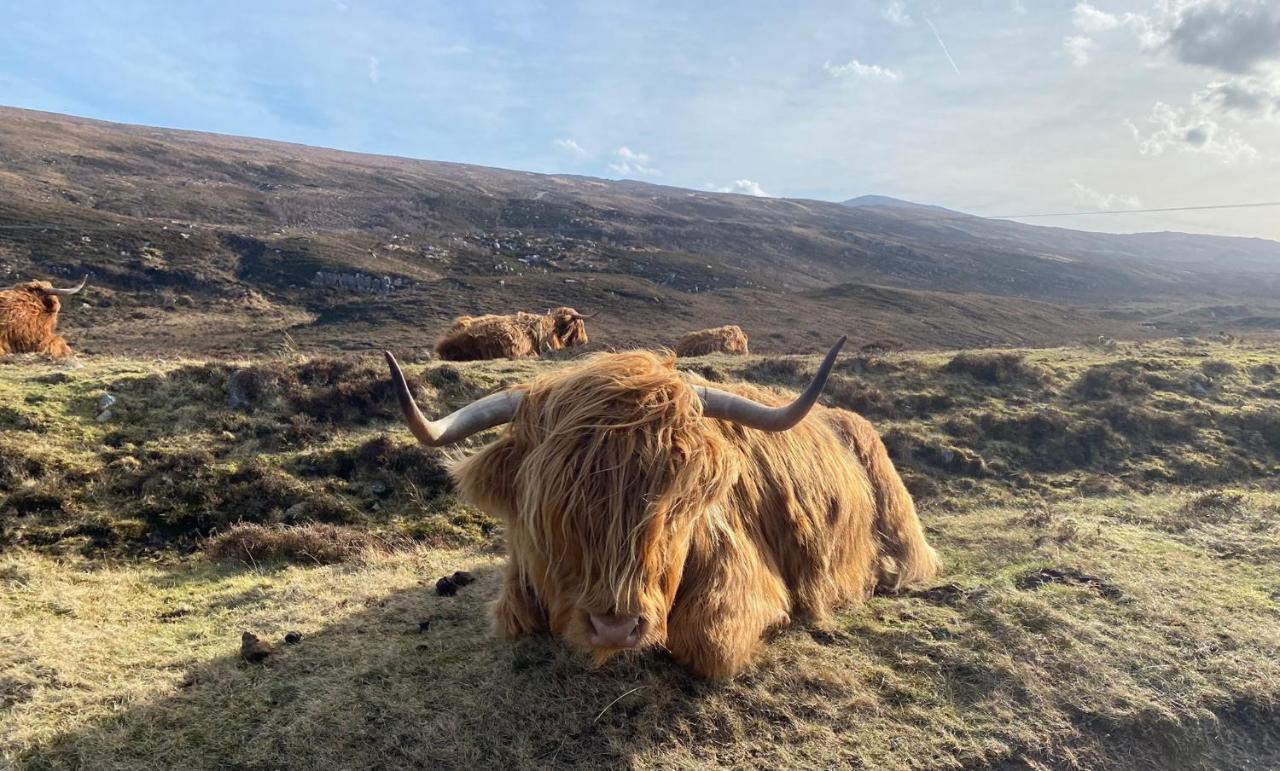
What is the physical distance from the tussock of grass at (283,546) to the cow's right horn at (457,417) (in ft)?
9.62

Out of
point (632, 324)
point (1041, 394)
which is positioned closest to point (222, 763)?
point (1041, 394)

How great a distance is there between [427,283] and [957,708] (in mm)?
35550

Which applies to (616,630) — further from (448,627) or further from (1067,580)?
(1067,580)

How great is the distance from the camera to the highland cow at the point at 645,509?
10.3 feet

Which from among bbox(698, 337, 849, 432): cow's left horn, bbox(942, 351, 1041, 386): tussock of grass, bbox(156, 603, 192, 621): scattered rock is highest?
bbox(698, 337, 849, 432): cow's left horn

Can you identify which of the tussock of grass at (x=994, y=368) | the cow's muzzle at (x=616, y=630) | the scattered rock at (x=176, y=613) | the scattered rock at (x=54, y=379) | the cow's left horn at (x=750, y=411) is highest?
the cow's left horn at (x=750, y=411)

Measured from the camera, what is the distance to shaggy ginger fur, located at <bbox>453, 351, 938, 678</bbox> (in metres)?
3.17

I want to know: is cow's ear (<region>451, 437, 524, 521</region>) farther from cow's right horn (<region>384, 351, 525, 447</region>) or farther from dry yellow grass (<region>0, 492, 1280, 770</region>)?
dry yellow grass (<region>0, 492, 1280, 770</region>)

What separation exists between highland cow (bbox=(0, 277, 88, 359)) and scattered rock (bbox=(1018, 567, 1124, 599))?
45.2 ft

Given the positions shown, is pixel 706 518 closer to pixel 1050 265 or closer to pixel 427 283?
pixel 427 283

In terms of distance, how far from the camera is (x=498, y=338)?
642 inches

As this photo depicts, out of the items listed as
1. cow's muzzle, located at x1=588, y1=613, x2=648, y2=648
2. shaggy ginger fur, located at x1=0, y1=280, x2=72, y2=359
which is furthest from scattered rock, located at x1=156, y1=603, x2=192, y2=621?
shaggy ginger fur, located at x1=0, y1=280, x2=72, y2=359

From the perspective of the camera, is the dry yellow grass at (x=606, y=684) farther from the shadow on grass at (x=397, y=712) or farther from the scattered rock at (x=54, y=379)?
the scattered rock at (x=54, y=379)

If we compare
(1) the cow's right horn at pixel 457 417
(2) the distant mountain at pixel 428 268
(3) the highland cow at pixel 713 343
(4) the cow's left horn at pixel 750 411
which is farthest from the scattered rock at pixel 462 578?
(2) the distant mountain at pixel 428 268
